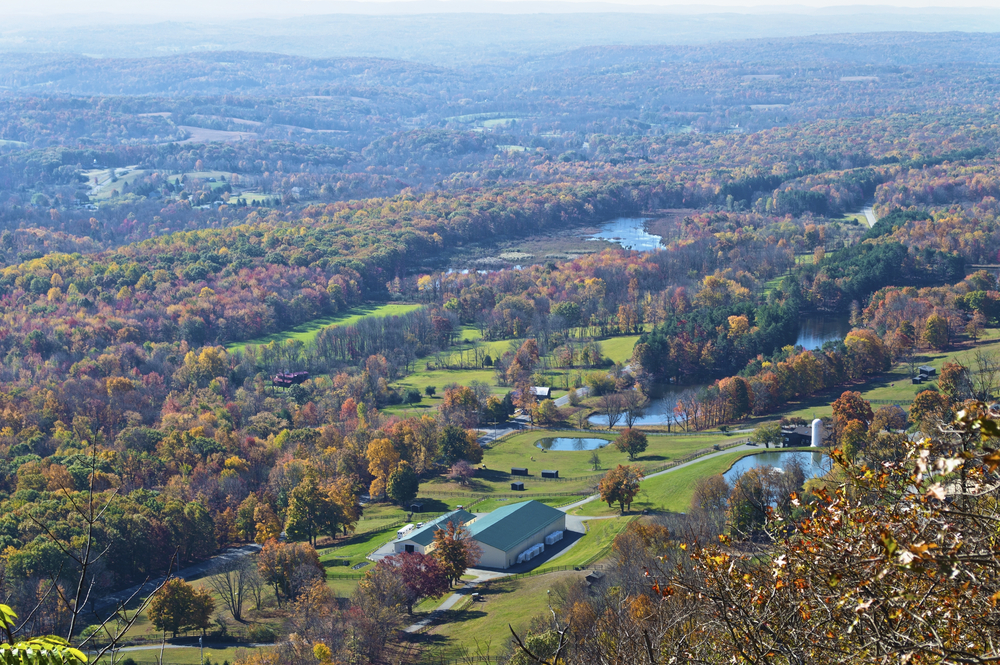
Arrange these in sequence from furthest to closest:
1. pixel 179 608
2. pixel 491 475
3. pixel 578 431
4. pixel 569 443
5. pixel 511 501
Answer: pixel 578 431
pixel 569 443
pixel 491 475
pixel 511 501
pixel 179 608

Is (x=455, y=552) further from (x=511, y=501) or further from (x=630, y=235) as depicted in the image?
(x=630, y=235)

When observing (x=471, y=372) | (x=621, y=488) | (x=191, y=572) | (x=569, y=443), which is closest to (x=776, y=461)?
(x=621, y=488)

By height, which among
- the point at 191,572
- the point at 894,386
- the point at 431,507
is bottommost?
the point at 431,507

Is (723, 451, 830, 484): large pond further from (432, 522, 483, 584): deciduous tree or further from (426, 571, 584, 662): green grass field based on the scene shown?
(426, 571, 584, 662): green grass field

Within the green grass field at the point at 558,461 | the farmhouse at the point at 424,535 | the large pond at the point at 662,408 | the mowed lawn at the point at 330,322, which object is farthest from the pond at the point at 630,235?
the farmhouse at the point at 424,535

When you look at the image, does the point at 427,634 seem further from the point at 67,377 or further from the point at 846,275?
the point at 846,275

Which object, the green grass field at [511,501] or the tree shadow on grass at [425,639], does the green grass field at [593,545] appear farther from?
the tree shadow on grass at [425,639]
